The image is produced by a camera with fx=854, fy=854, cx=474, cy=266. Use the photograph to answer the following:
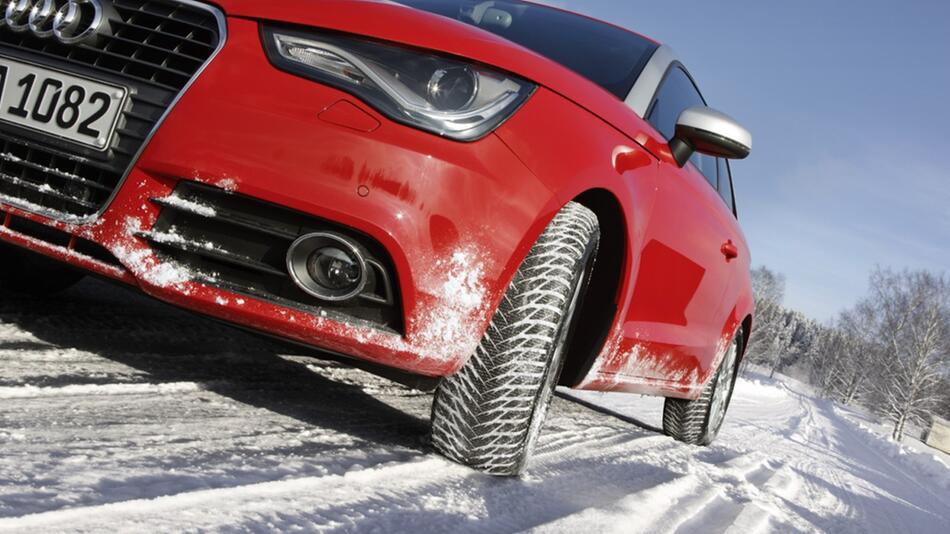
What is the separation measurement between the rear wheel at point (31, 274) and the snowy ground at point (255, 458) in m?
0.07

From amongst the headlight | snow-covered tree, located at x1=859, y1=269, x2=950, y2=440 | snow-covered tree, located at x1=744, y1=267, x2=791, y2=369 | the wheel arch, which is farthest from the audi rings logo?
snow-covered tree, located at x1=744, y1=267, x2=791, y2=369

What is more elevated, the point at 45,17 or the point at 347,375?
the point at 45,17

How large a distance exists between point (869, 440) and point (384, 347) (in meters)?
18.2

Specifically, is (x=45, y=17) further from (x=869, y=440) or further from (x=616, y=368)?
(x=869, y=440)

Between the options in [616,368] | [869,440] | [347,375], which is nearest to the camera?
[616,368]

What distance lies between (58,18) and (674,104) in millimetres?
2167

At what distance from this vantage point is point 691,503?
A: 102 inches

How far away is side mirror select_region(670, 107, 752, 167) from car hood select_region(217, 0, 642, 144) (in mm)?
757

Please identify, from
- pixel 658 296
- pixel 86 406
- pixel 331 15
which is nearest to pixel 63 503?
pixel 86 406

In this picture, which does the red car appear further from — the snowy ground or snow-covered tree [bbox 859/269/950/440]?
snow-covered tree [bbox 859/269/950/440]

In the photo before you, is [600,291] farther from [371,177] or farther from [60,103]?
[60,103]

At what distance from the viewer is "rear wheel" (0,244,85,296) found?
9.16 ft

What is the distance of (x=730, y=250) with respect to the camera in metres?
3.79

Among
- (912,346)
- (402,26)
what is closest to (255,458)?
(402,26)
